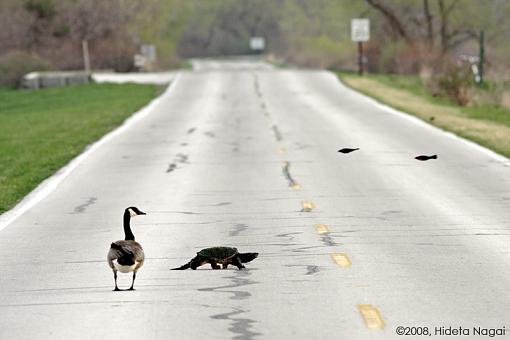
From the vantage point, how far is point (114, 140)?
31562mm

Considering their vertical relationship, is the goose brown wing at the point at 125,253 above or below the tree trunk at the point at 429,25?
above

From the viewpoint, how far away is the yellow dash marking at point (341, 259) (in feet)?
41.4

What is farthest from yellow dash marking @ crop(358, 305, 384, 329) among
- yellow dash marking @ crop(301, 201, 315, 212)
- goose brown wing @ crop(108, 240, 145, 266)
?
yellow dash marking @ crop(301, 201, 315, 212)

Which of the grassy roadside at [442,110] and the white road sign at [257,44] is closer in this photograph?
the grassy roadside at [442,110]

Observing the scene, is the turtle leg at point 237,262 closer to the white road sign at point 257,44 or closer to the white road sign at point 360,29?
the white road sign at point 360,29

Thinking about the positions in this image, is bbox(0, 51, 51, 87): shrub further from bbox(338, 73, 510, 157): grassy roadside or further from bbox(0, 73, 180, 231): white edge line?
bbox(0, 73, 180, 231): white edge line

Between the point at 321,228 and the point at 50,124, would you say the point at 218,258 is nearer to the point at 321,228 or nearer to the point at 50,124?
the point at 321,228

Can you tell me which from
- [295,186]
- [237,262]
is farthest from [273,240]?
[295,186]

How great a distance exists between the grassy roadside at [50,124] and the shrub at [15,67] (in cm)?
384

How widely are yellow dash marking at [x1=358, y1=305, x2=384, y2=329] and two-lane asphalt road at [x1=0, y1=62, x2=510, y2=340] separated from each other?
0.02 m

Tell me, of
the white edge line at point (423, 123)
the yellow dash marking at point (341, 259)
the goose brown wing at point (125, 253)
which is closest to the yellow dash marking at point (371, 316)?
the goose brown wing at point (125, 253)

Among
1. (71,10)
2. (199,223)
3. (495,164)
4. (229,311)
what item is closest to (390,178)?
(495,164)

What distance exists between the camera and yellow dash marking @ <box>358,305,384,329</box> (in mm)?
9656

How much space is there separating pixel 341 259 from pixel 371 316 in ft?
9.70
